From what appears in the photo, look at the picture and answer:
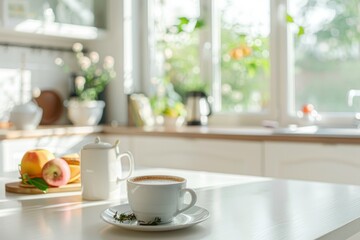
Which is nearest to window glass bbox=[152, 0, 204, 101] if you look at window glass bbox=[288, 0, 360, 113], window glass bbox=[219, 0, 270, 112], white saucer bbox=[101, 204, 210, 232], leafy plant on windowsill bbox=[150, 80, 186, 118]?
leafy plant on windowsill bbox=[150, 80, 186, 118]

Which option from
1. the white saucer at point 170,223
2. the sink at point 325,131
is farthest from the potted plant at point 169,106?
the white saucer at point 170,223

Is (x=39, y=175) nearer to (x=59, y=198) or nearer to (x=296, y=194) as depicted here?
(x=59, y=198)

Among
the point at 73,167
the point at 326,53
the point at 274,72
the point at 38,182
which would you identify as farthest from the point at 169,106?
the point at 38,182

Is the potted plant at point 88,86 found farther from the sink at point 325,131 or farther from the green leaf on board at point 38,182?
the green leaf on board at point 38,182

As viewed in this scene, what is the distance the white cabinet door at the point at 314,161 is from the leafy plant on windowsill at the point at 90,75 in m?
1.55

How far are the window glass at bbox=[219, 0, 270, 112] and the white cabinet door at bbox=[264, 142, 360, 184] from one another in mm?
810

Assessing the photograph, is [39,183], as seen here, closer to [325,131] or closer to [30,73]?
[325,131]

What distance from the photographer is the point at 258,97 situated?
3822mm

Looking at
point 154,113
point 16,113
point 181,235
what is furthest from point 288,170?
point 181,235

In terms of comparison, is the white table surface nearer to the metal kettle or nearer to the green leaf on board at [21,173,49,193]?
the green leaf on board at [21,173,49,193]

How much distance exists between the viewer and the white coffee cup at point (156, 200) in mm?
1105

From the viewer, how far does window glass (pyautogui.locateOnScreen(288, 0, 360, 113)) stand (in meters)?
3.40

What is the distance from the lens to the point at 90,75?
164 inches

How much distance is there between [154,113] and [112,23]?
758 mm
